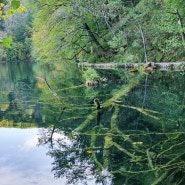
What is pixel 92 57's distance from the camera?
38.0 m

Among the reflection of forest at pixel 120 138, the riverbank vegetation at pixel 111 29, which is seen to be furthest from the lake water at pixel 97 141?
the riverbank vegetation at pixel 111 29

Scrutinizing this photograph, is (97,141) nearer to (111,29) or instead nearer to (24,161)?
(24,161)

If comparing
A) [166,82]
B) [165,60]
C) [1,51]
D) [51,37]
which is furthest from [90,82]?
[1,51]

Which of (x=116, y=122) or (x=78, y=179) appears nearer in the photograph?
(x=78, y=179)

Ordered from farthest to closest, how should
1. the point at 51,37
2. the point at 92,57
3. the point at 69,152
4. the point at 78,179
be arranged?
the point at 92,57
the point at 51,37
the point at 69,152
the point at 78,179

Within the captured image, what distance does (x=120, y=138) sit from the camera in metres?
9.15

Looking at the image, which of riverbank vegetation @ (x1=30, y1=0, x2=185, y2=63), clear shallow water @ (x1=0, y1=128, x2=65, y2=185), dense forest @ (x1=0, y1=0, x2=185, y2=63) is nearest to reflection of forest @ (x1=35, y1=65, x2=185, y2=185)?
clear shallow water @ (x1=0, y1=128, x2=65, y2=185)

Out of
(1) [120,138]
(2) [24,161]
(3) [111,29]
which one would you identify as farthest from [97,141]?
(3) [111,29]

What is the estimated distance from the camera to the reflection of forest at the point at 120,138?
6.99 meters

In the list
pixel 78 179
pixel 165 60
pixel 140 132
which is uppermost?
pixel 165 60

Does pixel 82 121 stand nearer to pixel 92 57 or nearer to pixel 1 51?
pixel 92 57

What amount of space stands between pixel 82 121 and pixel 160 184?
5.67 meters

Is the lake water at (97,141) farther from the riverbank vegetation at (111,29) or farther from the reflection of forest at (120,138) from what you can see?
the riverbank vegetation at (111,29)

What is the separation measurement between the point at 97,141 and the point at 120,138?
621 millimetres
